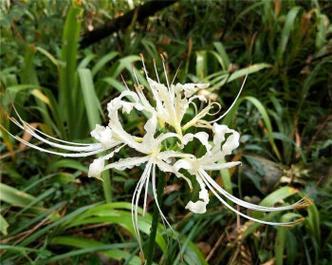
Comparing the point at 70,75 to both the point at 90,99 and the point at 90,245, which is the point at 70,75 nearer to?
the point at 90,99

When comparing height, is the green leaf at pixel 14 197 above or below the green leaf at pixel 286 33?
below

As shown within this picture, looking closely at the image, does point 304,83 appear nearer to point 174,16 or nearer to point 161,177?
point 174,16

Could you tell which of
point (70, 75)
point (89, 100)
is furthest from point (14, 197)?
point (70, 75)

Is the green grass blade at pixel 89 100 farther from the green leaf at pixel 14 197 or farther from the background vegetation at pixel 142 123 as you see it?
the green leaf at pixel 14 197

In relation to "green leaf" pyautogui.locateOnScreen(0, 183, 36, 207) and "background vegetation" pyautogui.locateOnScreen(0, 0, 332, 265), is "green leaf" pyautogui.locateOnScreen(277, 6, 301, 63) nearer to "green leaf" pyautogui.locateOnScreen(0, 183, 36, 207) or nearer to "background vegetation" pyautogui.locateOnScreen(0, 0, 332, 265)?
"background vegetation" pyautogui.locateOnScreen(0, 0, 332, 265)

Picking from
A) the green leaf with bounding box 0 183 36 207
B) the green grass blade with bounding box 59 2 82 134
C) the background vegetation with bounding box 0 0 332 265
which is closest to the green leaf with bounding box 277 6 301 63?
the background vegetation with bounding box 0 0 332 265

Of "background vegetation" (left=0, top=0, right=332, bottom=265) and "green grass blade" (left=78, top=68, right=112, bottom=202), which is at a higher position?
"green grass blade" (left=78, top=68, right=112, bottom=202)

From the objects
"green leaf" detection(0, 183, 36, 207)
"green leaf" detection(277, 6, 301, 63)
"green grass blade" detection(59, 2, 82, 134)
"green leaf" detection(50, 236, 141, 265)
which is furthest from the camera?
"green leaf" detection(277, 6, 301, 63)

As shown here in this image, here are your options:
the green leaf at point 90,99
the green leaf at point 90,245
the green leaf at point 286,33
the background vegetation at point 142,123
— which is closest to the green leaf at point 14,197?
the background vegetation at point 142,123

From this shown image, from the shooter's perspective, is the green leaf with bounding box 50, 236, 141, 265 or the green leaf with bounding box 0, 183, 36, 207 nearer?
the green leaf with bounding box 50, 236, 141, 265
